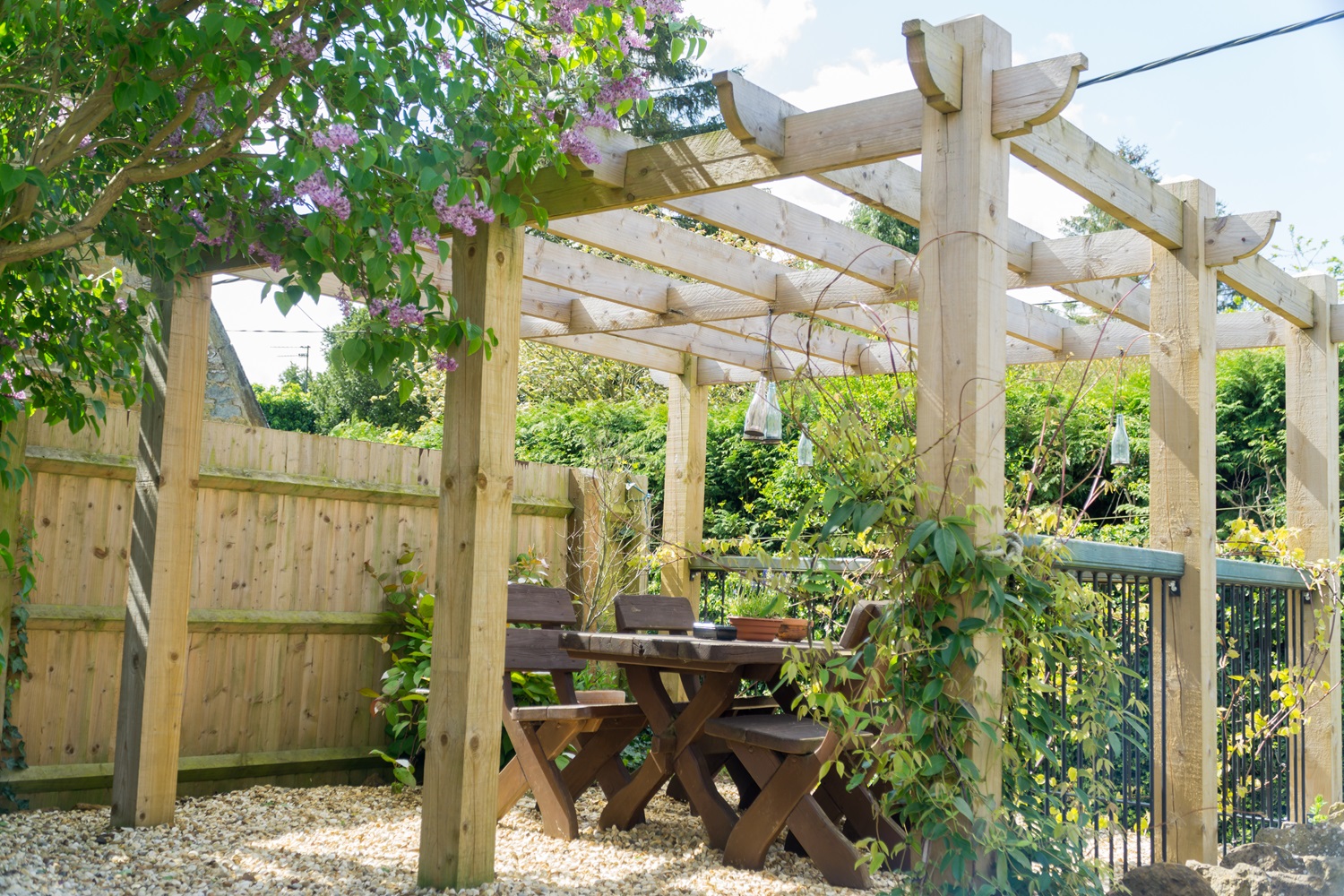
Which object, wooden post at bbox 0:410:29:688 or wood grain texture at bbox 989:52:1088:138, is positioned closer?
wood grain texture at bbox 989:52:1088:138

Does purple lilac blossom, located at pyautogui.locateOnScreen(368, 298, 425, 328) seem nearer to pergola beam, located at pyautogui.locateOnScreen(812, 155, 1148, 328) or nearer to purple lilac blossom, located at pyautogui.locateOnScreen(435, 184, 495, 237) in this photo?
purple lilac blossom, located at pyautogui.locateOnScreen(435, 184, 495, 237)

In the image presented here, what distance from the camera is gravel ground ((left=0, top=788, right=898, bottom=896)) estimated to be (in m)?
3.51

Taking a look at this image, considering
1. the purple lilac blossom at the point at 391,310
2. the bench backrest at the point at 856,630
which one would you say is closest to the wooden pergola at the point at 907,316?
the purple lilac blossom at the point at 391,310

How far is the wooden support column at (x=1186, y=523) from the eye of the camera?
3.71 m

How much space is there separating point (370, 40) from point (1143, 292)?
15.0ft

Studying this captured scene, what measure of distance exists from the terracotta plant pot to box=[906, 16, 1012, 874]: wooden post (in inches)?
67.5

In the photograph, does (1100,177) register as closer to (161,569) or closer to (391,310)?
(391,310)

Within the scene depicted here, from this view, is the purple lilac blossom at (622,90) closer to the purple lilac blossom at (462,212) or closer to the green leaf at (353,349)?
the purple lilac blossom at (462,212)

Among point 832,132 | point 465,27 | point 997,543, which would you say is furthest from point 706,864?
point 465,27

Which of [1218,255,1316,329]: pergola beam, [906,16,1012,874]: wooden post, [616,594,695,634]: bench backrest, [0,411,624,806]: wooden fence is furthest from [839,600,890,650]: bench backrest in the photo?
[0,411,624,806]: wooden fence

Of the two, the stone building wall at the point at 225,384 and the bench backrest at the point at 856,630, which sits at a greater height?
the stone building wall at the point at 225,384

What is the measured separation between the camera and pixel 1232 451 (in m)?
7.31

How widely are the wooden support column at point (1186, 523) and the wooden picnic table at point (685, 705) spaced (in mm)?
1323

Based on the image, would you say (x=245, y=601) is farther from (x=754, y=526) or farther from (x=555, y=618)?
(x=754, y=526)
